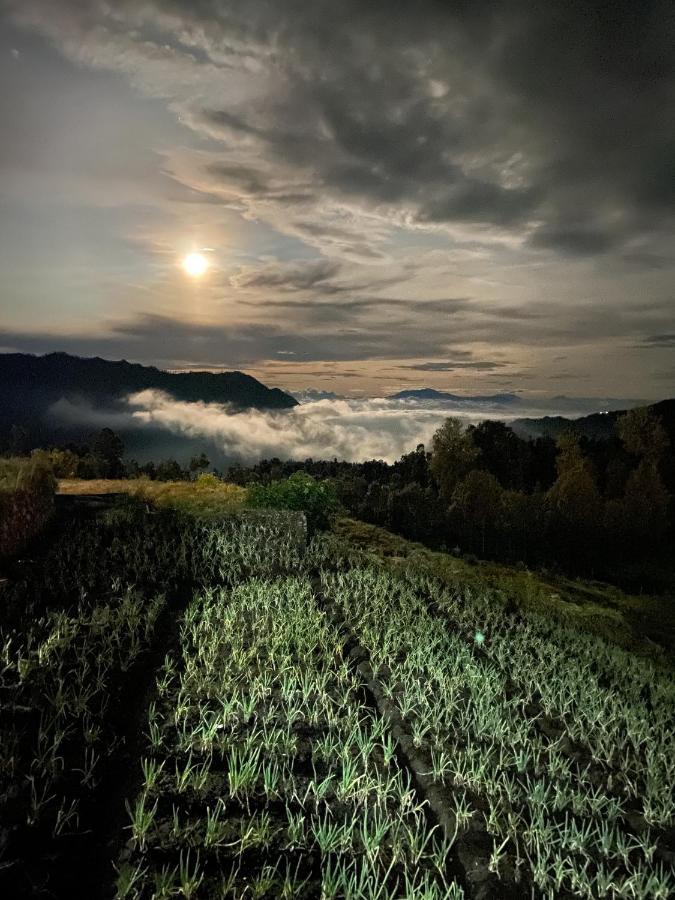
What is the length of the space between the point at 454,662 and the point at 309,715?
2344 mm

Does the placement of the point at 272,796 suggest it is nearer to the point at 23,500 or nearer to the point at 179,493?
the point at 23,500

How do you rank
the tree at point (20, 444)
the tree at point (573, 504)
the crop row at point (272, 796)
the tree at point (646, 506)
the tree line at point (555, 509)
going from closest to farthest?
1. the crop row at point (272, 796)
2. the tree at point (20, 444)
3. the tree line at point (555, 509)
4. the tree at point (573, 504)
5. the tree at point (646, 506)

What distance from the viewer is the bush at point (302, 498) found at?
15.8 meters

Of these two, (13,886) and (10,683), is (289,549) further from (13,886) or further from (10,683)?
(13,886)

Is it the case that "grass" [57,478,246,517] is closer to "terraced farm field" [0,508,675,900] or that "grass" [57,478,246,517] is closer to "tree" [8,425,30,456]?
"tree" [8,425,30,456]

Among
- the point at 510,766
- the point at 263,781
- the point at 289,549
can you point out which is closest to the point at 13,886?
the point at 263,781

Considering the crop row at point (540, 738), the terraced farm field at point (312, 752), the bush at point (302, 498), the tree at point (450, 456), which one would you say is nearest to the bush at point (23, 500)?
the terraced farm field at point (312, 752)

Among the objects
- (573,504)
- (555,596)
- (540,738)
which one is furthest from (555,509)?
(540,738)

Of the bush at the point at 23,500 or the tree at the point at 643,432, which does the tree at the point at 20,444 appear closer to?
the bush at the point at 23,500

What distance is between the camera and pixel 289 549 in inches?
503

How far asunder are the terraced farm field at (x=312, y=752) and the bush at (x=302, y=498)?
Result: 246 inches

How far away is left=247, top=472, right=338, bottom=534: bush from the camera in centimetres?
1580

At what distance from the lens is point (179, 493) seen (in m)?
18.4

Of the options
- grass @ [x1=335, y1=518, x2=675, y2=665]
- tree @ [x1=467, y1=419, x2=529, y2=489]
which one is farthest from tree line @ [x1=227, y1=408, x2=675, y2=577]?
tree @ [x1=467, y1=419, x2=529, y2=489]
